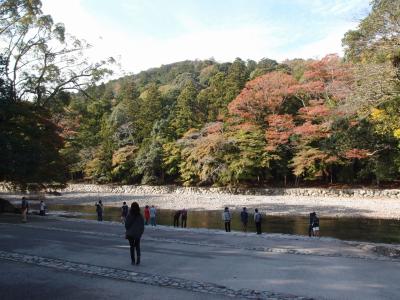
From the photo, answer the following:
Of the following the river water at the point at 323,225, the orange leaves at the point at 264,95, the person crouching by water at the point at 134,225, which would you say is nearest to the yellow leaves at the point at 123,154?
the orange leaves at the point at 264,95

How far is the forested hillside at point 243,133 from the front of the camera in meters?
26.7

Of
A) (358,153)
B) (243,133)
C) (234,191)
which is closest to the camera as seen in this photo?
(358,153)

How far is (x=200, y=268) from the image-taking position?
8.88 meters

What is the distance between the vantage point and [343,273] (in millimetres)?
8484

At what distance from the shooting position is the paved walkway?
7082 mm

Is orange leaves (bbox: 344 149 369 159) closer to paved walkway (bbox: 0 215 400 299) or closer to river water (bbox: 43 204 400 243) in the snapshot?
river water (bbox: 43 204 400 243)

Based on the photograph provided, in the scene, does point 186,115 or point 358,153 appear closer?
point 358,153

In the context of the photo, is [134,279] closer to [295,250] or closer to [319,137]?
[295,250]

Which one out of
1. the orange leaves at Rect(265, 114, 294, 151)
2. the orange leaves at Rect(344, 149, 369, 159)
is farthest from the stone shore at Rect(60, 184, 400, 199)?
the orange leaves at Rect(265, 114, 294, 151)

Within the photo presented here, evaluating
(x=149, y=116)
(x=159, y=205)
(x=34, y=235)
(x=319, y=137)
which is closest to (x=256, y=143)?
(x=319, y=137)

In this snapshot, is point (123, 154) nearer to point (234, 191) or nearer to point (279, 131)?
point (234, 191)

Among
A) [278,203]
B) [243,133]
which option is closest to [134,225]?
[278,203]

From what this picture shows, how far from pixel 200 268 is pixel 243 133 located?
107ft

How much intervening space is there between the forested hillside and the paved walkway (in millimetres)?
8380
